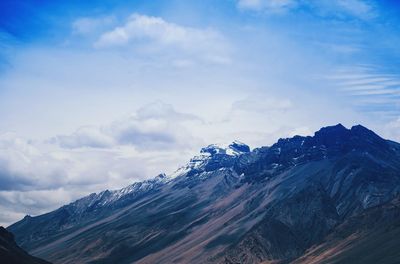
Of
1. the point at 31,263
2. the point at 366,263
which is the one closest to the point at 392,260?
the point at 366,263

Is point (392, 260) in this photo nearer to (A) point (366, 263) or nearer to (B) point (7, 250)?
(A) point (366, 263)

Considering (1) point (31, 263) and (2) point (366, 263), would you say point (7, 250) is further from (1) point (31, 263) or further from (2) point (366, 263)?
(2) point (366, 263)

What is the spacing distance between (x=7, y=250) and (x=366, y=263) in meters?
130

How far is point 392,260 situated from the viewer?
604ft

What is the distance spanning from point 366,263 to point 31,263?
121 m

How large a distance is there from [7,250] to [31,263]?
34.0 feet

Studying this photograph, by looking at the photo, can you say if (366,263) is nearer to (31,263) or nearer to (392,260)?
(392,260)

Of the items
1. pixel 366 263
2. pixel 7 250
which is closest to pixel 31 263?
pixel 7 250

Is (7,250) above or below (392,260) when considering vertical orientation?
above

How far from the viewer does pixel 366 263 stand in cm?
19400

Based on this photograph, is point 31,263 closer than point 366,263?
Yes

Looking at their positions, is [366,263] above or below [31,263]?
below

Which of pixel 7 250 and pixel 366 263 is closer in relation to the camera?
pixel 7 250

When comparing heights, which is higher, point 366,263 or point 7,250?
point 7,250
